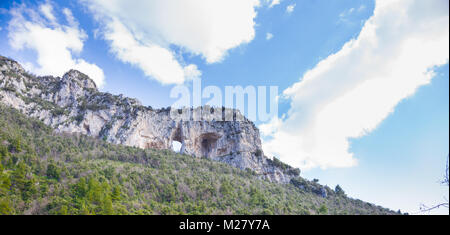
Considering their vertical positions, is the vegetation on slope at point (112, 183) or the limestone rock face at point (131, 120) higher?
the limestone rock face at point (131, 120)

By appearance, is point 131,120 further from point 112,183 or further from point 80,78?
point 112,183

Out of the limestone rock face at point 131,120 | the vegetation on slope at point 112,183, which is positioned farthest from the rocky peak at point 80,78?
the vegetation on slope at point 112,183

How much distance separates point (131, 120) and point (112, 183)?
3009 centimetres

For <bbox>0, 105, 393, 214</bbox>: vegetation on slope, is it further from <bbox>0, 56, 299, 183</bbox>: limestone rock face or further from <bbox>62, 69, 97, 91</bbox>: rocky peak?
<bbox>62, 69, 97, 91</bbox>: rocky peak

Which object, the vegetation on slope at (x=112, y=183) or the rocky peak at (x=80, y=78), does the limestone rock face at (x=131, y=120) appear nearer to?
the rocky peak at (x=80, y=78)

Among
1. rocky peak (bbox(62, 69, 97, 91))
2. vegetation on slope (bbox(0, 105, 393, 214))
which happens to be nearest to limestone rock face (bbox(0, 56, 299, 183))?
rocky peak (bbox(62, 69, 97, 91))

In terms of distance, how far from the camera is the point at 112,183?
30031 millimetres

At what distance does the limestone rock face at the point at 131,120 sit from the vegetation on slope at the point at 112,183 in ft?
18.2

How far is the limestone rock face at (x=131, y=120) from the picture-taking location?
5384 cm

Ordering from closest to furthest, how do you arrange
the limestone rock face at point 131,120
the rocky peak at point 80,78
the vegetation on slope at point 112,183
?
the vegetation on slope at point 112,183, the limestone rock face at point 131,120, the rocky peak at point 80,78

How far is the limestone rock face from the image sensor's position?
177ft
